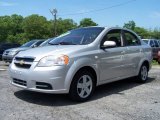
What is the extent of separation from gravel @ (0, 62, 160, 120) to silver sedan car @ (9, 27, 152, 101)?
13.5 inches

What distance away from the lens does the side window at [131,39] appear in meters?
8.24

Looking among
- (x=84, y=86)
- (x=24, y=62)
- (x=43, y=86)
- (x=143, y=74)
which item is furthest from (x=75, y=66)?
(x=143, y=74)

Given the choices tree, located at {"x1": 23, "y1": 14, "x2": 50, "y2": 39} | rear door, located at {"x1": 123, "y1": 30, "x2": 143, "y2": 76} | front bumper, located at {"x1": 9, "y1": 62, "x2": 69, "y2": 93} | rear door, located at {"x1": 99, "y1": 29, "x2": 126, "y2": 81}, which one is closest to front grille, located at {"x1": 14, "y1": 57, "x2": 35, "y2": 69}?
front bumper, located at {"x1": 9, "y1": 62, "x2": 69, "y2": 93}

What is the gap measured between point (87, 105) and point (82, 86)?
0.47 meters

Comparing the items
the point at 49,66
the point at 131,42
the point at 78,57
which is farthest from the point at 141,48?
the point at 49,66

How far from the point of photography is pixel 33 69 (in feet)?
19.9

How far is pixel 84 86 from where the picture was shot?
6.54 metres

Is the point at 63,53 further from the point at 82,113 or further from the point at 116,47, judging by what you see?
the point at 116,47

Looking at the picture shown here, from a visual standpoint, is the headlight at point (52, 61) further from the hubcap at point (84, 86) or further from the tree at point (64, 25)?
the tree at point (64, 25)

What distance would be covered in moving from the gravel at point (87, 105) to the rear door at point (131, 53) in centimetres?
60

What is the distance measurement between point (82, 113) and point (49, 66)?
1.16m

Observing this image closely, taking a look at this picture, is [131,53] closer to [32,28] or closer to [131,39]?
[131,39]

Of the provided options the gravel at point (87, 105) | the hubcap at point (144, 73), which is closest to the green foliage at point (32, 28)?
the hubcap at point (144, 73)

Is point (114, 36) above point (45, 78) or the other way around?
above
